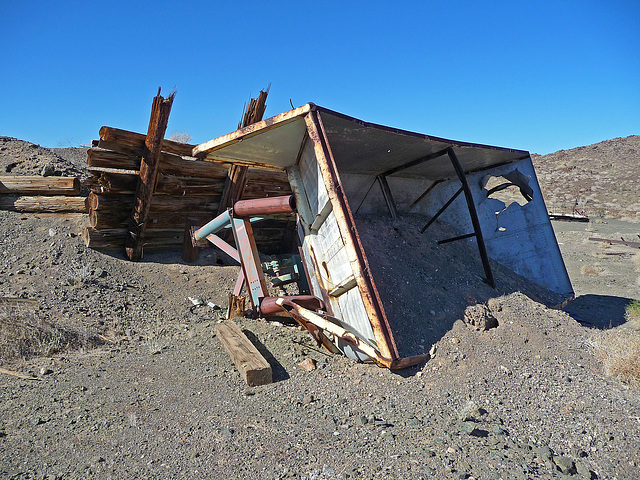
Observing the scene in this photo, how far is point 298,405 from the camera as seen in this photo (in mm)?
3375

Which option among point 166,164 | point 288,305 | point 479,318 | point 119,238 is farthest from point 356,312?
point 119,238

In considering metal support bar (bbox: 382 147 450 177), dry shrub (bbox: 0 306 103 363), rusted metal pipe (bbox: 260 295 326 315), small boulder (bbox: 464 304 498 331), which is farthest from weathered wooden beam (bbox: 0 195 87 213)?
small boulder (bbox: 464 304 498 331)

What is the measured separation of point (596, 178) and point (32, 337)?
2761 centimetres

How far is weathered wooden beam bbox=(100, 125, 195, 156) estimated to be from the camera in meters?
5.54

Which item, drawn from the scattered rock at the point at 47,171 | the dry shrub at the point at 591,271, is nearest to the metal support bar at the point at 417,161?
the scattered rock at the point at 47,171

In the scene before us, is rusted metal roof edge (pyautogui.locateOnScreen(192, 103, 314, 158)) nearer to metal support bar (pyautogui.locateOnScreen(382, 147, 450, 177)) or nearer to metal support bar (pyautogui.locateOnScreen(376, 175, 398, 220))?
metal support bar (pyautogui.locateOnScreen(382, 147, 450, 177))

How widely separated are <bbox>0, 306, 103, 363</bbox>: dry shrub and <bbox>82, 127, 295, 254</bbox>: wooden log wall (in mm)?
2064

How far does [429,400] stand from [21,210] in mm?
6786

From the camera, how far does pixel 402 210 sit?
7.38 metres

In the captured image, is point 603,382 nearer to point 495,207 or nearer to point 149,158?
point 495,207

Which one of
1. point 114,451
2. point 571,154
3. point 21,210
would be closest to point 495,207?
point 114,451

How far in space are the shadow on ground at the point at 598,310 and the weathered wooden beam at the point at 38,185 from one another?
814 cm

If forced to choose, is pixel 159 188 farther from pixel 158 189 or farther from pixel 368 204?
pixel 368 204

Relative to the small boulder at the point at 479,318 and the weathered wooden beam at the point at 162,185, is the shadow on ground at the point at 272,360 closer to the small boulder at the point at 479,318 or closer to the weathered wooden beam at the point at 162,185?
the small boulder at the point at 479,318
